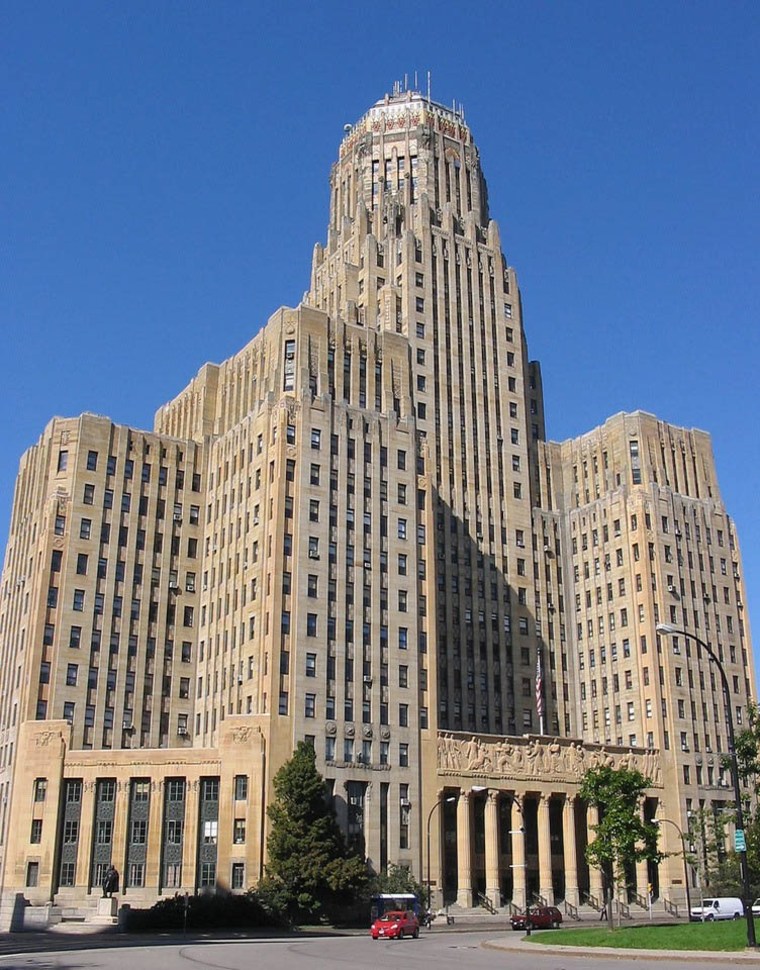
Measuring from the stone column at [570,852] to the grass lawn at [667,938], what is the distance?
43.8 meters

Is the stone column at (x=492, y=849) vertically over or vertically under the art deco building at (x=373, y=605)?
under

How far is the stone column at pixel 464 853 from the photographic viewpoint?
93.2 m

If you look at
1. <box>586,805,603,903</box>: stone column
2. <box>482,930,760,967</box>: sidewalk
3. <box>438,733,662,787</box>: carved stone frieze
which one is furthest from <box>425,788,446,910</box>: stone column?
<box>482,930,760,967</box>: sidewalk

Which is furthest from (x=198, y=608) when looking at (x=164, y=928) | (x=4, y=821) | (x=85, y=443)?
(x=164, y=928)

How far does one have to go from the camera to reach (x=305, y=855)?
79500 millimetres

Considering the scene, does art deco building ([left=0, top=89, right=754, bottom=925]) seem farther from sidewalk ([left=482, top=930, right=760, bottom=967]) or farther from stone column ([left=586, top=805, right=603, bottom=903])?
sidewalk ([left=482, top=930, right=760, bottom=967])

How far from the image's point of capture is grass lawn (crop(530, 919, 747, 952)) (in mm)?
44219

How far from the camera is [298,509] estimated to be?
318 feet

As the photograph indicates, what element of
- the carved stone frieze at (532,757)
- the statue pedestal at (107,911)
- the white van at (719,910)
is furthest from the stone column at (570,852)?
the statue pedestal at (107,911)

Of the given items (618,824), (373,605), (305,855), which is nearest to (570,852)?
(373,605)

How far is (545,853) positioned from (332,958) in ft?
197

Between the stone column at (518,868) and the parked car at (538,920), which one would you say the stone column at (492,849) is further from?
the parked car at (538,920)

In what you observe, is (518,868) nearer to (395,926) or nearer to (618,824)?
(618,824)

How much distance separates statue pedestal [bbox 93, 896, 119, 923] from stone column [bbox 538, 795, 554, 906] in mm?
42141
